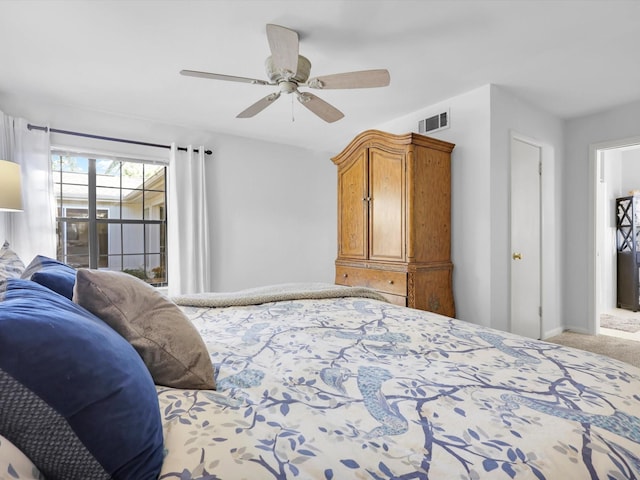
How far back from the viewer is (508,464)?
63cm

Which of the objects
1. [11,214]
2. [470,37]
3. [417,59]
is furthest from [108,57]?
[470,37]

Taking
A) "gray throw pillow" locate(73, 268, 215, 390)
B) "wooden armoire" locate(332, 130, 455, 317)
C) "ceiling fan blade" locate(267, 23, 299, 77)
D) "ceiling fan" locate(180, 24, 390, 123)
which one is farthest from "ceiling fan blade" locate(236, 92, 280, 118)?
"gray throw pillow" locate(73, 268, 215, 390)

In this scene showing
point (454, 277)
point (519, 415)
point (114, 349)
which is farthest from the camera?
point (454, 277)

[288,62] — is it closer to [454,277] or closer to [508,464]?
[508,464]

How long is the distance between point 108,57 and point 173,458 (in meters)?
2.84

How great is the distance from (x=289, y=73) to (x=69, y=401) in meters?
2.06

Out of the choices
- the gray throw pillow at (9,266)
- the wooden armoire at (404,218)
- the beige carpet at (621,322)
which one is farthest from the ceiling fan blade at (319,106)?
the beige carpet at (621,322)

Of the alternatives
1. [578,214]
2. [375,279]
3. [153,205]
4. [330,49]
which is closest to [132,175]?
[153,205]

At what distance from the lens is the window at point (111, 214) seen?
11.5 feet

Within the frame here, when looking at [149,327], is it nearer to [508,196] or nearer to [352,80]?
[352,80]

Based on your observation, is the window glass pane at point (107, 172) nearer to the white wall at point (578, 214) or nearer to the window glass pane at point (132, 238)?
the window glass pane at point (132, 238)

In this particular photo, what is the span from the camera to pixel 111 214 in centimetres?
373

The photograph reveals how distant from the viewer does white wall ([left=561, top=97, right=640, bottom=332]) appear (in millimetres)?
3643

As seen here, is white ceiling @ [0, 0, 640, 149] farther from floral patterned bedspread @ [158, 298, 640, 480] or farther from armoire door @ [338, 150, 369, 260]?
floral patterned bedspread @ [158, 298, 640, 480]
